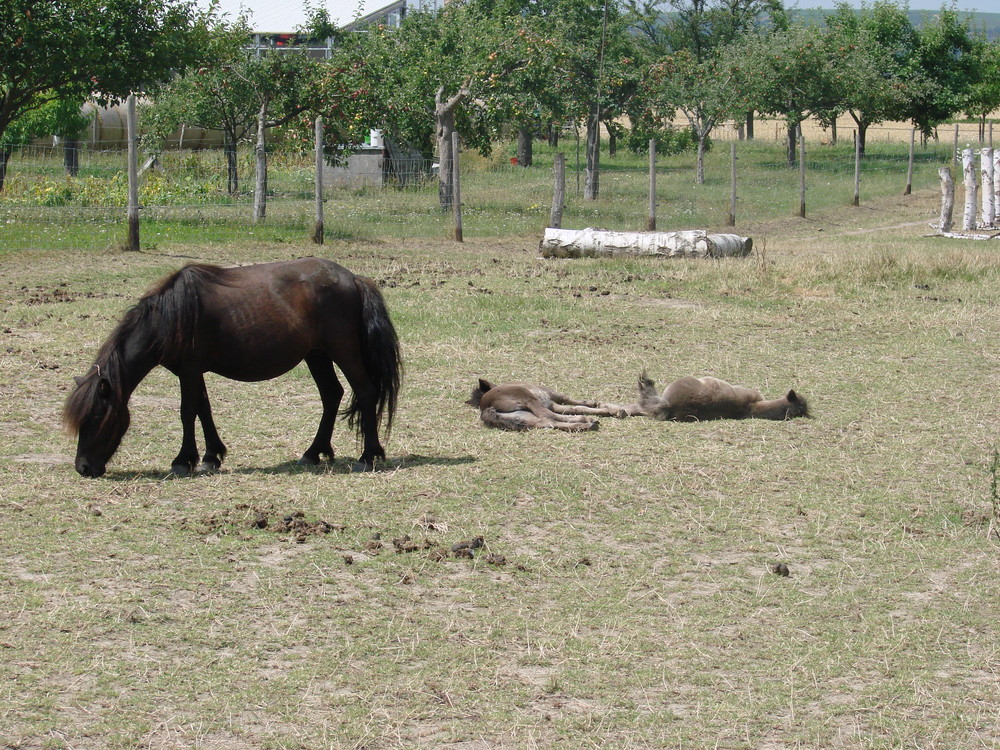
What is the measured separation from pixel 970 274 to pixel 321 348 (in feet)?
35.4

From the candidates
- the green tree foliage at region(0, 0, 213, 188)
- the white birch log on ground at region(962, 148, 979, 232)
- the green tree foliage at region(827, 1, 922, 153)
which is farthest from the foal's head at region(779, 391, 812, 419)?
the green tree foliage at region(827, 1, 922, 153)

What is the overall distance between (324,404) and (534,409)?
1608mm

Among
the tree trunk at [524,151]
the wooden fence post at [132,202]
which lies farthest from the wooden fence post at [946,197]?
the tree trunk at [524,151]

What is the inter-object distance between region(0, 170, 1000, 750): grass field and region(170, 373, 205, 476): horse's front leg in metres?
0.12

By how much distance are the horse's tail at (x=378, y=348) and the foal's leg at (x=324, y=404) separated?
0.17m

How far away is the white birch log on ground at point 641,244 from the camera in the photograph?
16.5m

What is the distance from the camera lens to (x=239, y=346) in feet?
22.2

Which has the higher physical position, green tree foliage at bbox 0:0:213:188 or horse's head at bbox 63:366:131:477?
green tree foliage at bbox 0:0:213:188

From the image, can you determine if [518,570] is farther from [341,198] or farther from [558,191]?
[341,198]

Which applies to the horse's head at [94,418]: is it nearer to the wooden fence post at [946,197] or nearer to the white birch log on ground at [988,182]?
the wooden fence post at [946,197]

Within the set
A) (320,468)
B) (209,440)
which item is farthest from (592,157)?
(209,440)

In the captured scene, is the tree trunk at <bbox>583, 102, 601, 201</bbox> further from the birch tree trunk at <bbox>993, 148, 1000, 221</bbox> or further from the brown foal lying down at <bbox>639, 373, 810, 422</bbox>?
the brown foal lying down at <bbox>639, 373, 810, 422</bbox>

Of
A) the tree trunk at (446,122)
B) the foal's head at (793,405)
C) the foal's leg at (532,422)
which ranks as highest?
the tree trunk at (446,122)

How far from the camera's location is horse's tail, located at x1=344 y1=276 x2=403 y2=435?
22.9 feet
